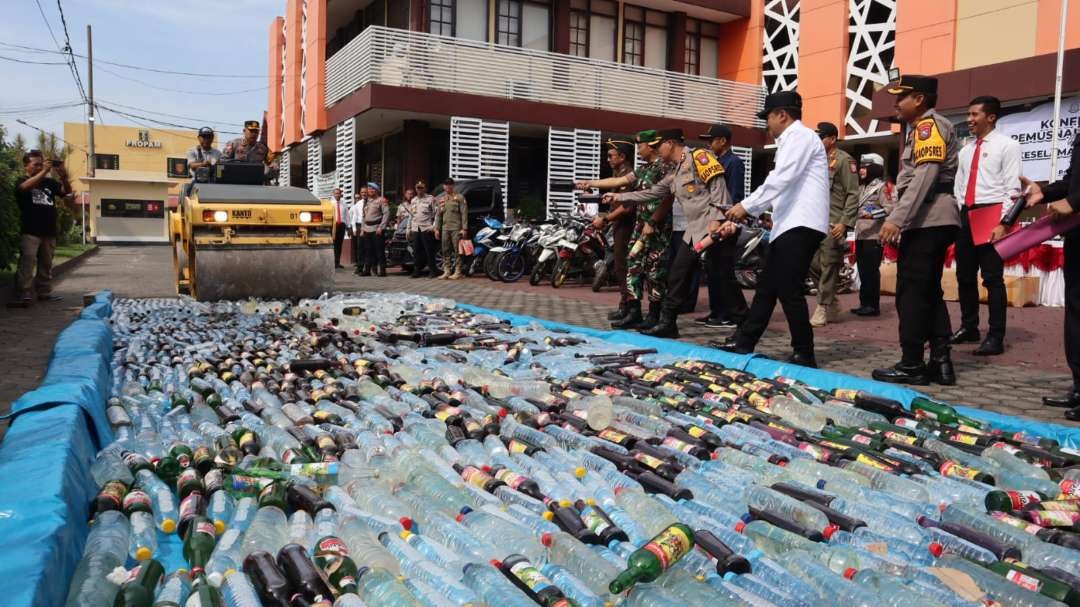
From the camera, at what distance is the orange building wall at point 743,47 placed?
997 inches

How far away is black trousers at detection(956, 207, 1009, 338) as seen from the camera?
692cm

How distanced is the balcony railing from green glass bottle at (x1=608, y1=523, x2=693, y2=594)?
Answer: 18593 mm

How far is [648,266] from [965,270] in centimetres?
280

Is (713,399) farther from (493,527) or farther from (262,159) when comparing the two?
(262,159)

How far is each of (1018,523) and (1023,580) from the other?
1.78ft

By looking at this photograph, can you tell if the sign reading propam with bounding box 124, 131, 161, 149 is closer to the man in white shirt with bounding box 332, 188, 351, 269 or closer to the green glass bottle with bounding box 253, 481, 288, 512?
the man in white shirt with bounding box 332, 188, 351, 269

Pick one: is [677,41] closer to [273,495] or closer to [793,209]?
[793,209]

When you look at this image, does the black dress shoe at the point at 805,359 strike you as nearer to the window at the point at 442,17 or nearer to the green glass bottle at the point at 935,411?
the green glass bottle at the point at 935,411

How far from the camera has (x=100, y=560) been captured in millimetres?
2455

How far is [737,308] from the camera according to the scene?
8.75 m

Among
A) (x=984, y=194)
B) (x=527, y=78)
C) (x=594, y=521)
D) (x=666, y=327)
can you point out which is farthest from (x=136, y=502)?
(x=527, y=78)

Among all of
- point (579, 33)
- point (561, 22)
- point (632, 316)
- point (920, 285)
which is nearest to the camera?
point (920, 285)

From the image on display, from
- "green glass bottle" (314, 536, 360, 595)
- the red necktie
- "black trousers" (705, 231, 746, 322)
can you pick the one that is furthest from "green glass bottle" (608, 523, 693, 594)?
"black trousers" (705, 231, 746, 322)

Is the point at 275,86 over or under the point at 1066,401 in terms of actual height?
over
